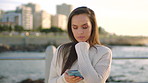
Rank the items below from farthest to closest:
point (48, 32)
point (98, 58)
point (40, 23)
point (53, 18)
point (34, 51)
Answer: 1. point (53, 18)
2. point (40, 23)
3. point (48, 32)
4. point (34, 51)
5. point (98, 58)

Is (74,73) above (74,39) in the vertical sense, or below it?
below

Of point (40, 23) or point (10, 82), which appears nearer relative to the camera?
point (10, 82)

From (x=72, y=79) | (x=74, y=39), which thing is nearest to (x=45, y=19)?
(x=74, y=39)

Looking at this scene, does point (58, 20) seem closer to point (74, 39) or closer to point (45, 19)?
point (45, 19)

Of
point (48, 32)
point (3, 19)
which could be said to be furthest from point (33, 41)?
point (3, 19)

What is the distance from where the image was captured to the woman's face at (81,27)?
3.86ft

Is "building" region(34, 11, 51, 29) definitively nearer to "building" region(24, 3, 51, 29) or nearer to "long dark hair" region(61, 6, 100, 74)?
"building" region(24, 3, 51, 29)

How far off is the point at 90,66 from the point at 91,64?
0.05 m

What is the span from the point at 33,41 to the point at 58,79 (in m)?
44.3

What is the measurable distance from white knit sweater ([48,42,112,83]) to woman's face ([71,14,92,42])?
7 cm

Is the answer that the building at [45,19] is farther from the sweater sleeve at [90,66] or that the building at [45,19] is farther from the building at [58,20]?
the sweater sleeve at [90,66]

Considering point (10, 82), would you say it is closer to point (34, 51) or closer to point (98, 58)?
point (98, 58)

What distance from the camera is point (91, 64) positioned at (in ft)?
3.69

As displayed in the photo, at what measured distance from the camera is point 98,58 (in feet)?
3.74
